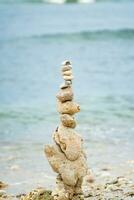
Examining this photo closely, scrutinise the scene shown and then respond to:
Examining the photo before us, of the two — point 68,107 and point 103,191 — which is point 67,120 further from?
point 103,191

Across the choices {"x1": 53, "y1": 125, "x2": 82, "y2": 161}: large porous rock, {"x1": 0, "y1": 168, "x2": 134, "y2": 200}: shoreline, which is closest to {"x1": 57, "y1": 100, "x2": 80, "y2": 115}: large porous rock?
{"x1": 53, "y1": 125, "x2": 82, "y2": 161}: large porous rock

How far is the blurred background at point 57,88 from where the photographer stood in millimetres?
11906

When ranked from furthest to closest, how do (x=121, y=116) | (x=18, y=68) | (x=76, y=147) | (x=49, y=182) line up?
(x=18, y=68) < (x=121, y=116) < (x=49, y=182) < (x=76, y=147)

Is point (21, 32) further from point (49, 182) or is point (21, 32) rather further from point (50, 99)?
point (49, 182)

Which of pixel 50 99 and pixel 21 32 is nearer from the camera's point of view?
pixel 50 99

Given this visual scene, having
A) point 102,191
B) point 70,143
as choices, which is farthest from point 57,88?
point 70,143

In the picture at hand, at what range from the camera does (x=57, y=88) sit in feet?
73.7

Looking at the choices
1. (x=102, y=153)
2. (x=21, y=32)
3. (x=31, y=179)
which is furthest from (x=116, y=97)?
(x=21, y=32)

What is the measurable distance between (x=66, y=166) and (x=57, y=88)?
15204 mm

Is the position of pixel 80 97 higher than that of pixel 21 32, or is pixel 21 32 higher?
pixel 21 32

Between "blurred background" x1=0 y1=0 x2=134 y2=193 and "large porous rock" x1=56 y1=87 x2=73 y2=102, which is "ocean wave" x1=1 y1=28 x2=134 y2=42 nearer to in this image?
"blurred background" x1=0 y1=0 x2=134 y2=193

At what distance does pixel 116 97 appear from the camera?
66.5 feet

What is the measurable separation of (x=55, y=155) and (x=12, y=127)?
8327 mm

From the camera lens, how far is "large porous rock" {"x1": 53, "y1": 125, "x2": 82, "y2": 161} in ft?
24.0
